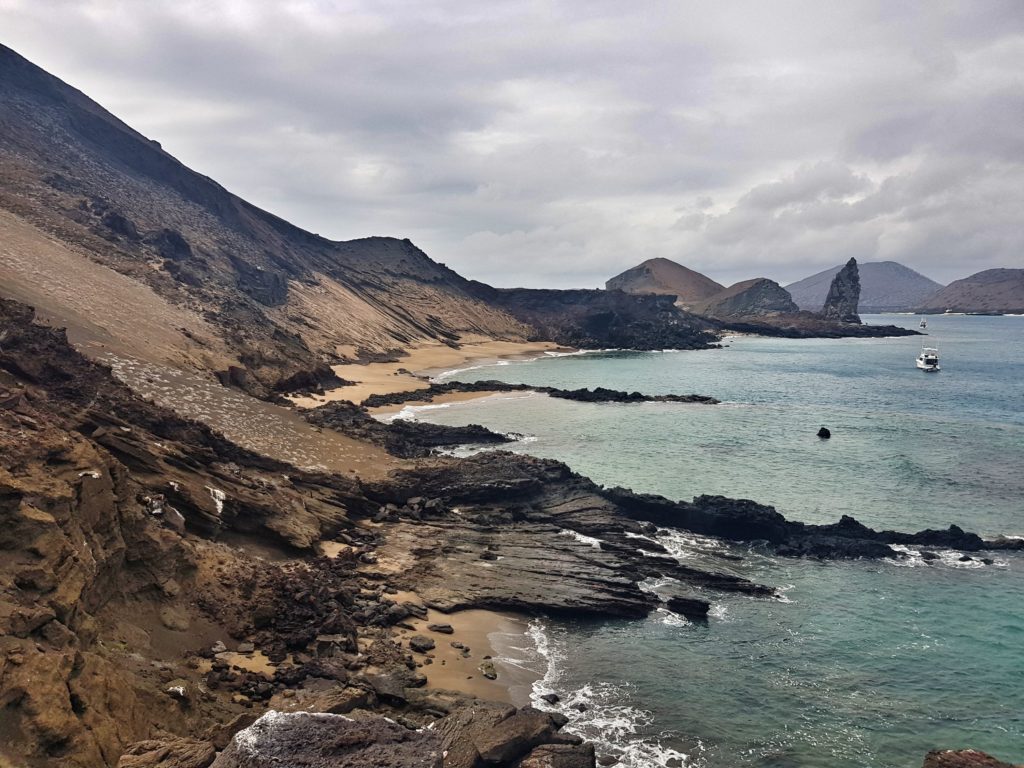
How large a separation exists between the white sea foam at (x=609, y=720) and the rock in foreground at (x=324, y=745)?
656cm

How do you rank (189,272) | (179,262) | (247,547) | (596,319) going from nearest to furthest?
(247,547) < (189,272) < (179,262) < (596,319)

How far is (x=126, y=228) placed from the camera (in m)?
59.4

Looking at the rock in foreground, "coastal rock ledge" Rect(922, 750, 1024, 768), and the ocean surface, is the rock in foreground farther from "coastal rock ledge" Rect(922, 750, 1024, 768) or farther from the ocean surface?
"coastal rock ledge" Rect(922, 750, 1024, 768)

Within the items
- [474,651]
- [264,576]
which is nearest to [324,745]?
[264,576]

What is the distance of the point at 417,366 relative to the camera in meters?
83.1

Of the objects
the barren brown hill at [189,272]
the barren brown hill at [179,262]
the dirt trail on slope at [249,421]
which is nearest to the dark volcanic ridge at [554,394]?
the barren brown hill at [189,272]

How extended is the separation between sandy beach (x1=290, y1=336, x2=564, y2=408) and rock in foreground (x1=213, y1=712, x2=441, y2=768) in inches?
1486

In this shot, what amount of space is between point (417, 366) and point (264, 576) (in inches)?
2607

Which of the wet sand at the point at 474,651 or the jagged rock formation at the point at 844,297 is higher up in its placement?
the jagged rock formation at the point at 844,297

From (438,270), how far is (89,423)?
11670 centimetres

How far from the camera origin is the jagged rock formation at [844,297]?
178125 mm

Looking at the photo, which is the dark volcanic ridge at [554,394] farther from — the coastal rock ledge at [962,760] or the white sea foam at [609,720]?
the coastal rock ledge at [962,760]

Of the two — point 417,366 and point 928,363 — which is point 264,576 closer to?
point 417,366

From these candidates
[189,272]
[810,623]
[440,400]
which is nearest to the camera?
[810,623]
